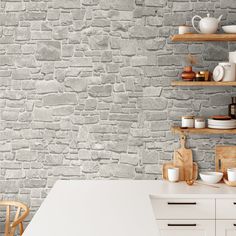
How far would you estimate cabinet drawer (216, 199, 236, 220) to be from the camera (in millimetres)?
3215

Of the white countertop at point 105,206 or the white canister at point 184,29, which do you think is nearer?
the white countertop at point 105,206

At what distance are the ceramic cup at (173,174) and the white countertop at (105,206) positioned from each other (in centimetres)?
5

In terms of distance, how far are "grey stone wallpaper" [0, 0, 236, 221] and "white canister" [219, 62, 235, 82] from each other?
0.22 metres

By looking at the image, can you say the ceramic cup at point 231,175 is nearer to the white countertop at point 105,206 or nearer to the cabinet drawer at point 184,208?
the white countertop at point 105,206

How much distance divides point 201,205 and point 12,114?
68.5 inches

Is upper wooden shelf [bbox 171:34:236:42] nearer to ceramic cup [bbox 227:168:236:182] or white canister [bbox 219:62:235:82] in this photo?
white canister [bbox 219:62:235:82]

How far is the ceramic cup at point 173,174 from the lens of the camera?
3.58 metres

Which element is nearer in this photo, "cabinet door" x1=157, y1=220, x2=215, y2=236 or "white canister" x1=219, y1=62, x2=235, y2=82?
"cabinet door" x1=157, y1=220, x2=215, y2=236

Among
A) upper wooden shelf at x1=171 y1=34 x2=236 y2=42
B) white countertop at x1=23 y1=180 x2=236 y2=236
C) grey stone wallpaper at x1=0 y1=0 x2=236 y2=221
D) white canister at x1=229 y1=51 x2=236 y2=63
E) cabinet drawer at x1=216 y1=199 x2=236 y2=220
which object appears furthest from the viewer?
grey stone wallpaper at x1=0 y1=0 x2=236 y2=221

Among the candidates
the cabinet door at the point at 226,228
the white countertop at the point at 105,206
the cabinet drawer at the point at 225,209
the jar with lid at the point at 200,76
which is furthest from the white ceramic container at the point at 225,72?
the cabinet door at the point at 226,228

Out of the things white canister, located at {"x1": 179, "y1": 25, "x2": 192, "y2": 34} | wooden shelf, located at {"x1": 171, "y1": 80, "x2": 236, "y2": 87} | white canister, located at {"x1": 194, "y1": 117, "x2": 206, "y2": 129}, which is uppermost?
white canister, located at {"x1": 179, "y1": 25, "x2": 192, "y2": 34}

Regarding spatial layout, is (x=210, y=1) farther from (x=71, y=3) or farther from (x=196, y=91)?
(x=71, y=3)

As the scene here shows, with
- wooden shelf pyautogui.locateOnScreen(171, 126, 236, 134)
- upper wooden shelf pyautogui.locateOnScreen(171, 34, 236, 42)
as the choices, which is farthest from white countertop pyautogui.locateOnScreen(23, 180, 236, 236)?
upper wooden shelf pyautogui.locateOnScreen(171, 34, 236, 42)

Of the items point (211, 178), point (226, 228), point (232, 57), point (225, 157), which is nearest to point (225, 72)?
point (232, 57)
